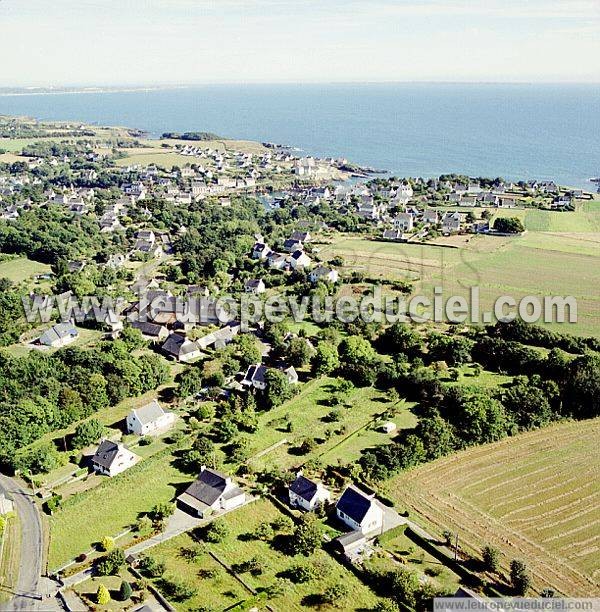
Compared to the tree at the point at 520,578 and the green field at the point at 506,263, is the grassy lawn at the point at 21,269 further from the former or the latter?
the tree at the point at 520,578

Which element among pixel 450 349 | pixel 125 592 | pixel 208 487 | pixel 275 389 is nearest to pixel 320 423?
pixel 275 389

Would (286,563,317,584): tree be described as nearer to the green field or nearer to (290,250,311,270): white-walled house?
the green field

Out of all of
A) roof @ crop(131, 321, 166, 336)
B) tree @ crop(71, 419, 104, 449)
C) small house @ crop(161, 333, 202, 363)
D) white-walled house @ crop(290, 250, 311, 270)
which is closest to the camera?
tree @ crop(71, 419, 104, 449)

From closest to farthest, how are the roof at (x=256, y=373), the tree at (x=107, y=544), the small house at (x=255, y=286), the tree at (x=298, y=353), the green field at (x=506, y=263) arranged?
1. the tree at (x=107, y=544)
2. the roof at (x=256, y=373)
3. the tree at (x=298, y=353)
4. the green field at (x=506, y=263)
5. the small house at (x=255, y=286)

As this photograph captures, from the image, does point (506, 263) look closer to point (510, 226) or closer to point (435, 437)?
point (510, 226)

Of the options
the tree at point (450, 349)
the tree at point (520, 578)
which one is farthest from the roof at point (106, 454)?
the tree at point (450, 349)

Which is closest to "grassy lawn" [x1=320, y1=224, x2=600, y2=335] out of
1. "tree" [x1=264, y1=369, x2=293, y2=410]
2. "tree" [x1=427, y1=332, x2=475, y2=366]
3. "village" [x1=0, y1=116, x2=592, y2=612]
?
"village" [x1=0, y1=116, x2=592, y2=612]

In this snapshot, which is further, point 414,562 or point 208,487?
point 208,487
